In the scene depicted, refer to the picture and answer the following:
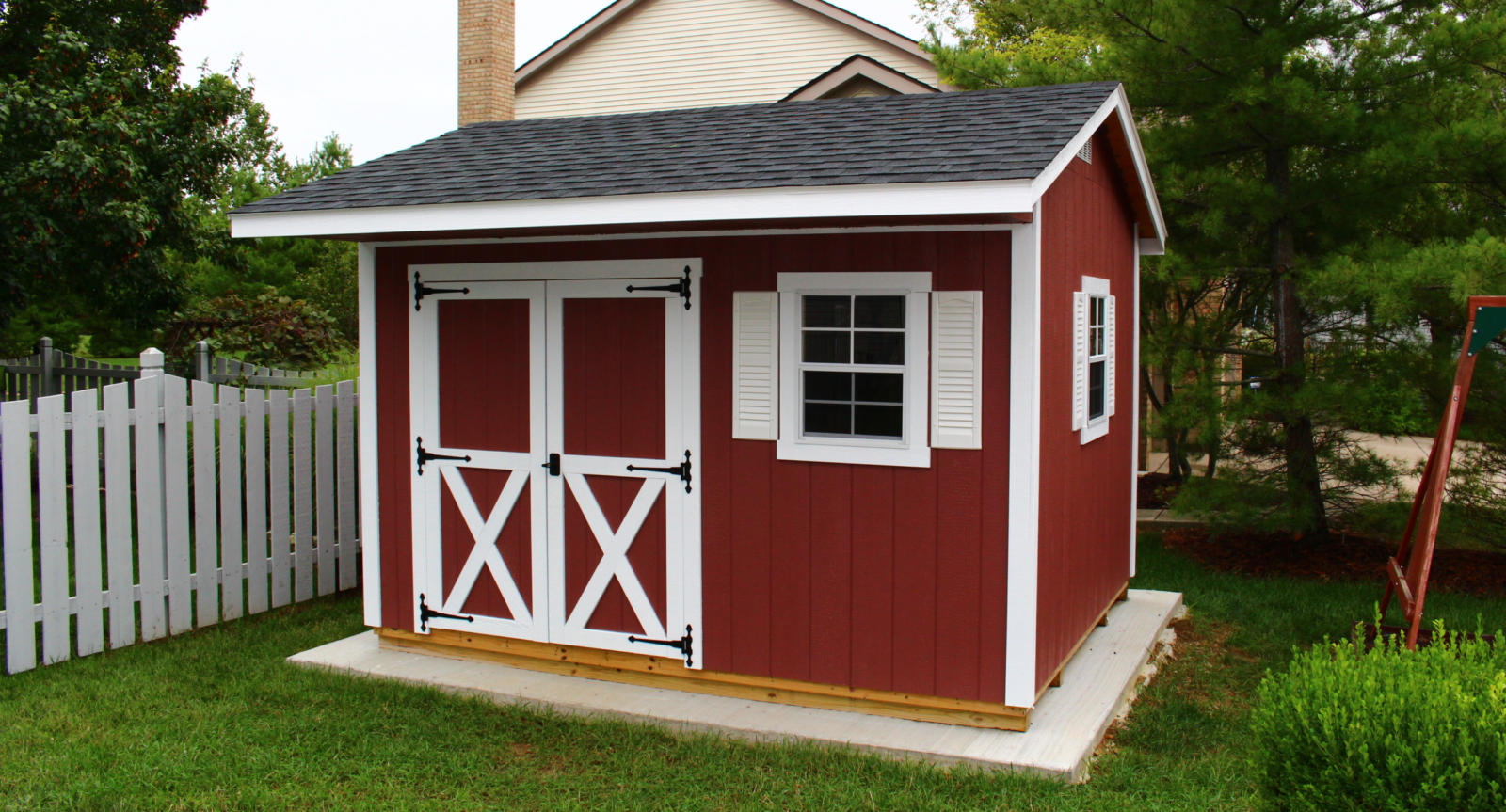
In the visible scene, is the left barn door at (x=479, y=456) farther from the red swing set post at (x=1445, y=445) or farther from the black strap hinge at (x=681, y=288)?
the red swing set post at (x=1445, y=445)

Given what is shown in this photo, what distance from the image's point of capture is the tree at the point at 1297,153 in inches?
317

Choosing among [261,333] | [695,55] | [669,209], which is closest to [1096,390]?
[669,209]

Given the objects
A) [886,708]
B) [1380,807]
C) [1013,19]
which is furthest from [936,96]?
[1013,19]

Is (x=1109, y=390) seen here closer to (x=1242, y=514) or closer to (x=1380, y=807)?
(x=1242, y=514)

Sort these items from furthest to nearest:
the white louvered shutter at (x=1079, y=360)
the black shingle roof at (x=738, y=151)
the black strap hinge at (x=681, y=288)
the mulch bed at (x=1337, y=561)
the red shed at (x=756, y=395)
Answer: the mulch bed at (x=1337, y=561) → the white louvered shutter at (x=1079, y=360) → the black strap hinge at (x=681, y=288) → the red shed at (x=756, y=395) → the black shingle roof at (x=738, y=151)

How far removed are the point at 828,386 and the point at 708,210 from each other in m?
1.02

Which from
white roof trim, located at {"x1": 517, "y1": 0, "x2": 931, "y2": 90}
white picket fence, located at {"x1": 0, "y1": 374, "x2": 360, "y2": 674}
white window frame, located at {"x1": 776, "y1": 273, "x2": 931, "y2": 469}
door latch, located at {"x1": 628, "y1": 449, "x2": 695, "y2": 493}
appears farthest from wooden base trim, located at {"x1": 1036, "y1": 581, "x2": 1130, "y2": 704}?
white roof trim, located at {"x1": 517, "y1": 0, "x2": 931, "y2": 90}

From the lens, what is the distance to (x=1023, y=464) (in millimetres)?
4898

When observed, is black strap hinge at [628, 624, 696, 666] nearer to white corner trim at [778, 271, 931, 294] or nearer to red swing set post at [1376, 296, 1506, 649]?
white corner trim at [778, 271, 931, 294]

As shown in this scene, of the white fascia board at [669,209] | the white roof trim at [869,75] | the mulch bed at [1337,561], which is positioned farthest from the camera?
the white roof trim at [869,75]

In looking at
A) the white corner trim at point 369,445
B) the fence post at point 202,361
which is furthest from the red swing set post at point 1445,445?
the fence post at point 202,361

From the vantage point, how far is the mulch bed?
28.1 feet

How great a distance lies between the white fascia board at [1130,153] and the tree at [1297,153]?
90cm

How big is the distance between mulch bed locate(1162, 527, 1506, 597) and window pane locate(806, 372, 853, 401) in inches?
202
